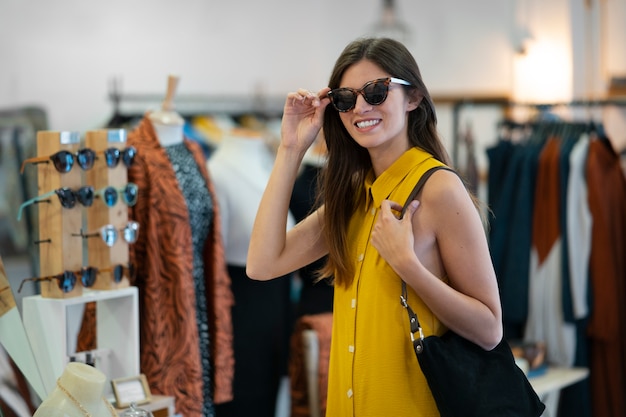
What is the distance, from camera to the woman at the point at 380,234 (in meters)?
1.81

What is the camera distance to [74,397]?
2084 mm

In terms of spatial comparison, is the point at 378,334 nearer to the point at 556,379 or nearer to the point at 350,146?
the point at 350,146

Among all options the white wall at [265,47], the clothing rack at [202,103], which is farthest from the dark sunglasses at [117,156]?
the white wall at [265,47]

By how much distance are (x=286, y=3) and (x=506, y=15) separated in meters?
1.52

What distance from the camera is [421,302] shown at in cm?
185

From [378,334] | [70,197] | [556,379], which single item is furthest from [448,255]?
[556,379]

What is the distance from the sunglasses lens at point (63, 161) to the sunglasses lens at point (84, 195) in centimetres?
7

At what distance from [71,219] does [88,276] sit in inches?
7.2

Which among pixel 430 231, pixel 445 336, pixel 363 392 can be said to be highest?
pixel 430 231

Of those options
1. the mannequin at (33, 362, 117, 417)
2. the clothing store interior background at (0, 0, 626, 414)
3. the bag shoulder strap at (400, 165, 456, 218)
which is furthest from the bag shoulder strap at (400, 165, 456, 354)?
the clothing store interior background at (0, 0, 626, 414)

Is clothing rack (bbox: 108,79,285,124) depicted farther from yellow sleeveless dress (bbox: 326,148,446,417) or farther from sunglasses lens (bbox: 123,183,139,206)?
yellow sleeveless dress (bbox: 326,148,446,417)

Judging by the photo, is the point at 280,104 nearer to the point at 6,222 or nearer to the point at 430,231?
the point at 6,222

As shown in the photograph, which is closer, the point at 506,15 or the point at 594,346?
the point at 594,346

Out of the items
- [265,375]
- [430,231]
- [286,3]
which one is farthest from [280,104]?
Result: [430,231]
